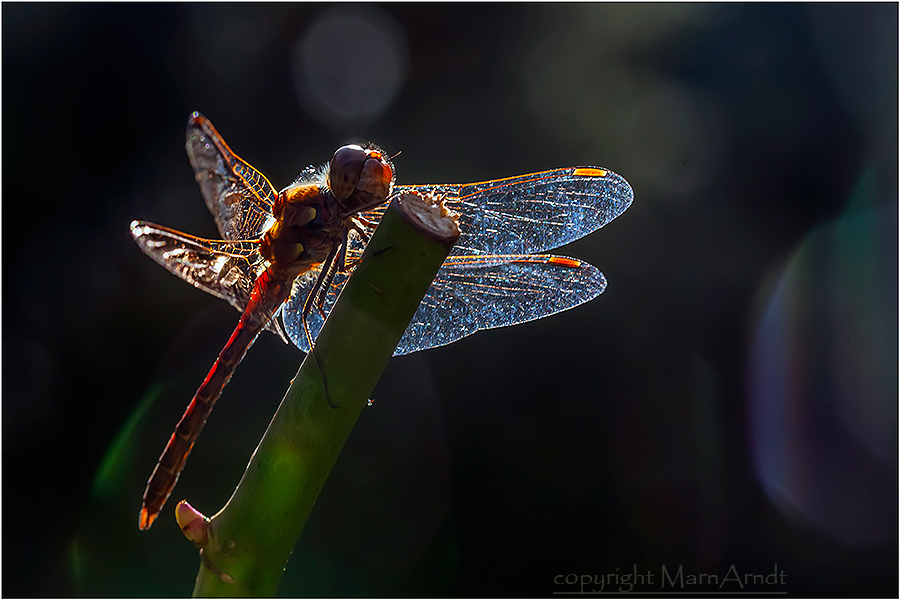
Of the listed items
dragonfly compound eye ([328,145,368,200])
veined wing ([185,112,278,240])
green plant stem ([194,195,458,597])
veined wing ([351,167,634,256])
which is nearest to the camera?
green plant stem ([194,195,458,597])

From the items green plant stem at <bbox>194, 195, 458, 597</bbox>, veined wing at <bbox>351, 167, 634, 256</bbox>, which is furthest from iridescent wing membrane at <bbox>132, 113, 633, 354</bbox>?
green plant stem at <bbox>194, 195, 458, 597</bbox>

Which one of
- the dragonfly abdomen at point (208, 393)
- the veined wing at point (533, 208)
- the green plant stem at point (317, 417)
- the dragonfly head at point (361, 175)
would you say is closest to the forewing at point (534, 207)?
the veined wing at point (533, 208)

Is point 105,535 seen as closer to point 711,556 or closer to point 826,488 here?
point 711,556

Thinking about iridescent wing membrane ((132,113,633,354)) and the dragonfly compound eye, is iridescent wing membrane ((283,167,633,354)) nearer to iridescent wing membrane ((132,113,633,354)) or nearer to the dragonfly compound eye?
iridescent wing membrane ((132,113,633,354))

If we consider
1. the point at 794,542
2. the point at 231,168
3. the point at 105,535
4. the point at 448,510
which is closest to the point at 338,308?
the point at 231,168

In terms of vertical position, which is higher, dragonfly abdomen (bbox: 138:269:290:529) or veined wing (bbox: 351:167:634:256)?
veined wing (bbox: 351:167:634:256)

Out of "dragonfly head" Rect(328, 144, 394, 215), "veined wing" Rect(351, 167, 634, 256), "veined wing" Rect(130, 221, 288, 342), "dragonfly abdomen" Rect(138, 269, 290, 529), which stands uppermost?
"dragonfly head" Rect(328, 144, 394, 215)

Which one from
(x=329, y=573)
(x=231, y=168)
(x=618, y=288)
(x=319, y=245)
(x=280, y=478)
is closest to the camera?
(x=280, y=478)

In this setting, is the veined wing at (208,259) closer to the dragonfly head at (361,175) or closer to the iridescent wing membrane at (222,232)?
the iridescent wing membrane at (222,232)
